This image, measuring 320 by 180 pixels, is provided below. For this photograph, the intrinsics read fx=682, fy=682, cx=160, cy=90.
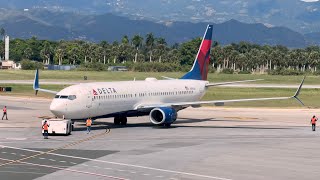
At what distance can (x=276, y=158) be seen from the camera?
4706 cm

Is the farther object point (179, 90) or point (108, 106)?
point (179, 90)

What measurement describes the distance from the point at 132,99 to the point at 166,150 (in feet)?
55.6

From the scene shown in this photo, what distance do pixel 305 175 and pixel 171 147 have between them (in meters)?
14.4

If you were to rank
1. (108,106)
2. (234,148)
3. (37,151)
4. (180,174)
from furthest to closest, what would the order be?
(108,106), (234,148), (37,151), (180,174)

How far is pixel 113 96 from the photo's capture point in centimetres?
6425

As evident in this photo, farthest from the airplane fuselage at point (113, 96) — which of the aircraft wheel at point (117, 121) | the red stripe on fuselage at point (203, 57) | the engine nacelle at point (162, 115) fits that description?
the red stripe on fuselage at point (203, 57)

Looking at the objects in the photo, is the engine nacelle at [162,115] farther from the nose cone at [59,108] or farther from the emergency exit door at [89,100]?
the nose cone at [59,108]


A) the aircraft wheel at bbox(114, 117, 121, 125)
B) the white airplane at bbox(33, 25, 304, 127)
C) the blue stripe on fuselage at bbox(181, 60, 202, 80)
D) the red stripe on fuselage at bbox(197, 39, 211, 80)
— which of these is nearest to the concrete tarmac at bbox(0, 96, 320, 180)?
the aircraft wheel at bbox(114, 117, 121, 125)

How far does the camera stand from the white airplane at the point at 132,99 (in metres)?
61.3

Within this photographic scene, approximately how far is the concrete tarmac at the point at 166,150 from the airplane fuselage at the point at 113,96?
2.08 metres

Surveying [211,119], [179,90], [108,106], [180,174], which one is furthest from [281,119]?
[180,174]

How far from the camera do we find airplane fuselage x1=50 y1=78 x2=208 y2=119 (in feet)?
200

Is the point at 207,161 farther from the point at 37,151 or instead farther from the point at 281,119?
the point at 281,119

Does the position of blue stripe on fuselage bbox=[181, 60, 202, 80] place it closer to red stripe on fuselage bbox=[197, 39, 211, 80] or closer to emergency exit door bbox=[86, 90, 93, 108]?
red stripe on fuselage bbox=[197, 39, 211, 80]
